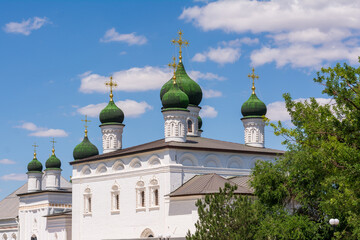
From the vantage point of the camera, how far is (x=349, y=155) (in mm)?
17047

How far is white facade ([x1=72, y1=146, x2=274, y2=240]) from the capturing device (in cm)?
2994

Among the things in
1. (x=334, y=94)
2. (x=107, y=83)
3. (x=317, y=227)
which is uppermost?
(x=107, y=83)

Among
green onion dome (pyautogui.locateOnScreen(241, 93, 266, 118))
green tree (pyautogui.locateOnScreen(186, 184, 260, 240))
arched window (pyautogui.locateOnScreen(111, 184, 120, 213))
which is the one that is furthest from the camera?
green onion dome (pyautogui.locateOnScreen(241, 93, 266, 118))

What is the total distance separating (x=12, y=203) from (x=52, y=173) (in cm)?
779

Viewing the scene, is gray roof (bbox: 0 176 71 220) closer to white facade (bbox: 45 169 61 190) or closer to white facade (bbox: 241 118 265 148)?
white facade (bbox: 45 169 61 190)

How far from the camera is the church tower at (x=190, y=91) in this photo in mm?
35312

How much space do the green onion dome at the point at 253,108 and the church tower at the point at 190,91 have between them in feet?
8.05

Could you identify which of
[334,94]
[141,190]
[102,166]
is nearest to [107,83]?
[102,166]

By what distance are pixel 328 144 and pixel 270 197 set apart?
22.2ft

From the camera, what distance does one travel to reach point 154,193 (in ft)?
102

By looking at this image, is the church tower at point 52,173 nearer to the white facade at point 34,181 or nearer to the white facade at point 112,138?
the white facade at point 34,181

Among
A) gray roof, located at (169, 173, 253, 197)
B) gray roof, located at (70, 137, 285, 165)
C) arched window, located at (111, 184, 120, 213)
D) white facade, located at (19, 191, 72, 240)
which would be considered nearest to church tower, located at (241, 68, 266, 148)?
gray roof, located at (70, 137, 285, 165)

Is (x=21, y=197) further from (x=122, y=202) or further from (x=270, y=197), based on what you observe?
(x=270, y=197)

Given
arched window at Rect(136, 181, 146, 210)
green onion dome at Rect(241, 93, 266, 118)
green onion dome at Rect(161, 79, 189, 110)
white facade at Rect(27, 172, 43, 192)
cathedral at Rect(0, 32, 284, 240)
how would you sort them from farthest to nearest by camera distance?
white facade at Rect(27, 172, 43, 192) < green onion dome at Rect(241, 93, 266, 118) < green onion dome at Rect(161, 79, 189, 110) < arched window at Rect(136, 181, 146, 210) < cathedral at Rect(0, 32, 284, 240)
